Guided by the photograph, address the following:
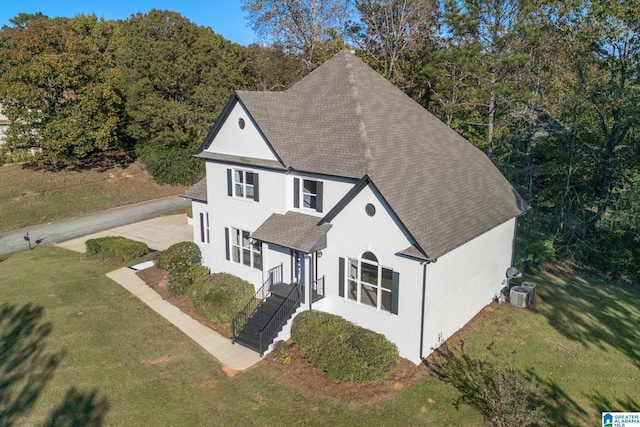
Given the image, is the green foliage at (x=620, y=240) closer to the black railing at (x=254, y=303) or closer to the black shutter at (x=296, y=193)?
the black shutter at (x=296, y=193)

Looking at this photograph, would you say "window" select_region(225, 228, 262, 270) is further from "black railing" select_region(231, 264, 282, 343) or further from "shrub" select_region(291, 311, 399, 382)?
"shrub" select_region(291, 311, 399, 382)

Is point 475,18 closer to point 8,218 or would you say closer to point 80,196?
point 80,196

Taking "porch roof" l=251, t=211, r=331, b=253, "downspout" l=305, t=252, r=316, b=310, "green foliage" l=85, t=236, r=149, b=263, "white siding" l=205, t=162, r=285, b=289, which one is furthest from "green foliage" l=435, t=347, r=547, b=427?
"green foliage" l=85, t=236, r=149, b=263

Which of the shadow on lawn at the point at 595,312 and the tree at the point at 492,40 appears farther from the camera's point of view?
the tree at the point at 492,40

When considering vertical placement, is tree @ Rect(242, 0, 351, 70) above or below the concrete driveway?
above

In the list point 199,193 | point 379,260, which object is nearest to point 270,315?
point 379,260

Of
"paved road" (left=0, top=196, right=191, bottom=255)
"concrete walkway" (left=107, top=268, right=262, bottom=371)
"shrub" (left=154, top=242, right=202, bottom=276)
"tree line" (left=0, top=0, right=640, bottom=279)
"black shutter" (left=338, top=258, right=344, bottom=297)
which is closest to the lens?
"concrete walkway" (left=107, top=268, right=262, bottom=371)

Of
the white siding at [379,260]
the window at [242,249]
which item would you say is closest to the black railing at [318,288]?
the white siding at [379,260]
